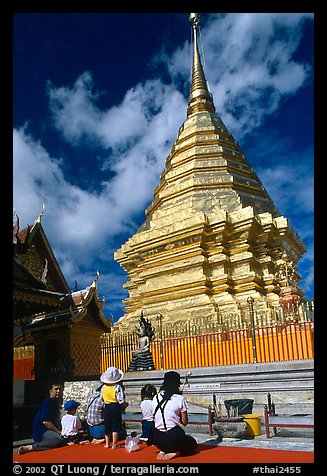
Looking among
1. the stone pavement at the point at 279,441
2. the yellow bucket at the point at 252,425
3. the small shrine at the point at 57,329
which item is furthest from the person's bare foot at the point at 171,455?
the small shrine at the point at 57,329

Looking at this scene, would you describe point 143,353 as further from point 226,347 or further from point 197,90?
point 197,90

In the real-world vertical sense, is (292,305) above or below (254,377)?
above

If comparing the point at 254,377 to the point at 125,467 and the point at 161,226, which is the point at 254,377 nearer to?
the point at 125,467

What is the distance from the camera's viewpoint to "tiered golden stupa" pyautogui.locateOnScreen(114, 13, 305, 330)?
548 inches

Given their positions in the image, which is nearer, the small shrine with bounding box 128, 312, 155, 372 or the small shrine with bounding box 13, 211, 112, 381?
→ the small shrine with bounding box 128, 312, 155, 372

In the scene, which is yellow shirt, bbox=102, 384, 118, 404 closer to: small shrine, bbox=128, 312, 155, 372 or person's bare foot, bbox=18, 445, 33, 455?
person's bare foot, bbox=18, 445, 33, 455

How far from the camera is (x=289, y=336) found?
966 centimetres

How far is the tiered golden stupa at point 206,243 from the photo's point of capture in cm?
1391

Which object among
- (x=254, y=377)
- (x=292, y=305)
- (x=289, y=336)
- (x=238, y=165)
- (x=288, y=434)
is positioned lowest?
(x=288, y=434)

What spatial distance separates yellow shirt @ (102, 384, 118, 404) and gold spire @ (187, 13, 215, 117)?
16.5 metres

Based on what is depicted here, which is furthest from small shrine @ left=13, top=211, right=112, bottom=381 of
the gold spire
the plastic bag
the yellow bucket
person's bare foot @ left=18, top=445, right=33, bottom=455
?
the gold spire
